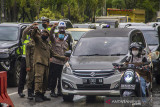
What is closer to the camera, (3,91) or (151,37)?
(3,91)

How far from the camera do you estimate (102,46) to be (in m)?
11.8

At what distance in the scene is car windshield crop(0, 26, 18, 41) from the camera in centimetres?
1512

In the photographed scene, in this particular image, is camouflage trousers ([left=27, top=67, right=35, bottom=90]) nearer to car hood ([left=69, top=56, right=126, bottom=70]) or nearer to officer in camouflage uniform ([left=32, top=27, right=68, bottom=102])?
officer in camouflage uniform ([left=32, top=27, right=68, bottom=102])

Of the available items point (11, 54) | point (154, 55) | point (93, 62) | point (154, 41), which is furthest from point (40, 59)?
point (154, 41)

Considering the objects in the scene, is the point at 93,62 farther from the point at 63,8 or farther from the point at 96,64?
the point at 63,8

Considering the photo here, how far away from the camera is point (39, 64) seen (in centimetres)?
1121

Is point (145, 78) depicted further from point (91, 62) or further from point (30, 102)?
point (30, 102)

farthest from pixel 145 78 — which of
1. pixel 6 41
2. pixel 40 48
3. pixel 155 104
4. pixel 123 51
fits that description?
pixel 6 41

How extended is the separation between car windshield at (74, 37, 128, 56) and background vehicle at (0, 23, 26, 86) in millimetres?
2972

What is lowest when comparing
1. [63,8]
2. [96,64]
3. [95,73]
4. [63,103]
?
[63,8]

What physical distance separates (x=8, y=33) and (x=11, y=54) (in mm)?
1352

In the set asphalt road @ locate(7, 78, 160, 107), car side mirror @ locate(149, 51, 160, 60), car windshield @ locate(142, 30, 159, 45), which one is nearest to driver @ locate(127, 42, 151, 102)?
asphalt road @ locate(7, 78, 160, 107)

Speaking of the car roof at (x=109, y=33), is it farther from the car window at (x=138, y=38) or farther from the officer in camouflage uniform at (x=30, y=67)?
the officer in camouflage uniform at (x=30, y=67)

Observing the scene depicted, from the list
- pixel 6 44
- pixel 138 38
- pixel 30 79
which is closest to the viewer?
pixel 30 79
